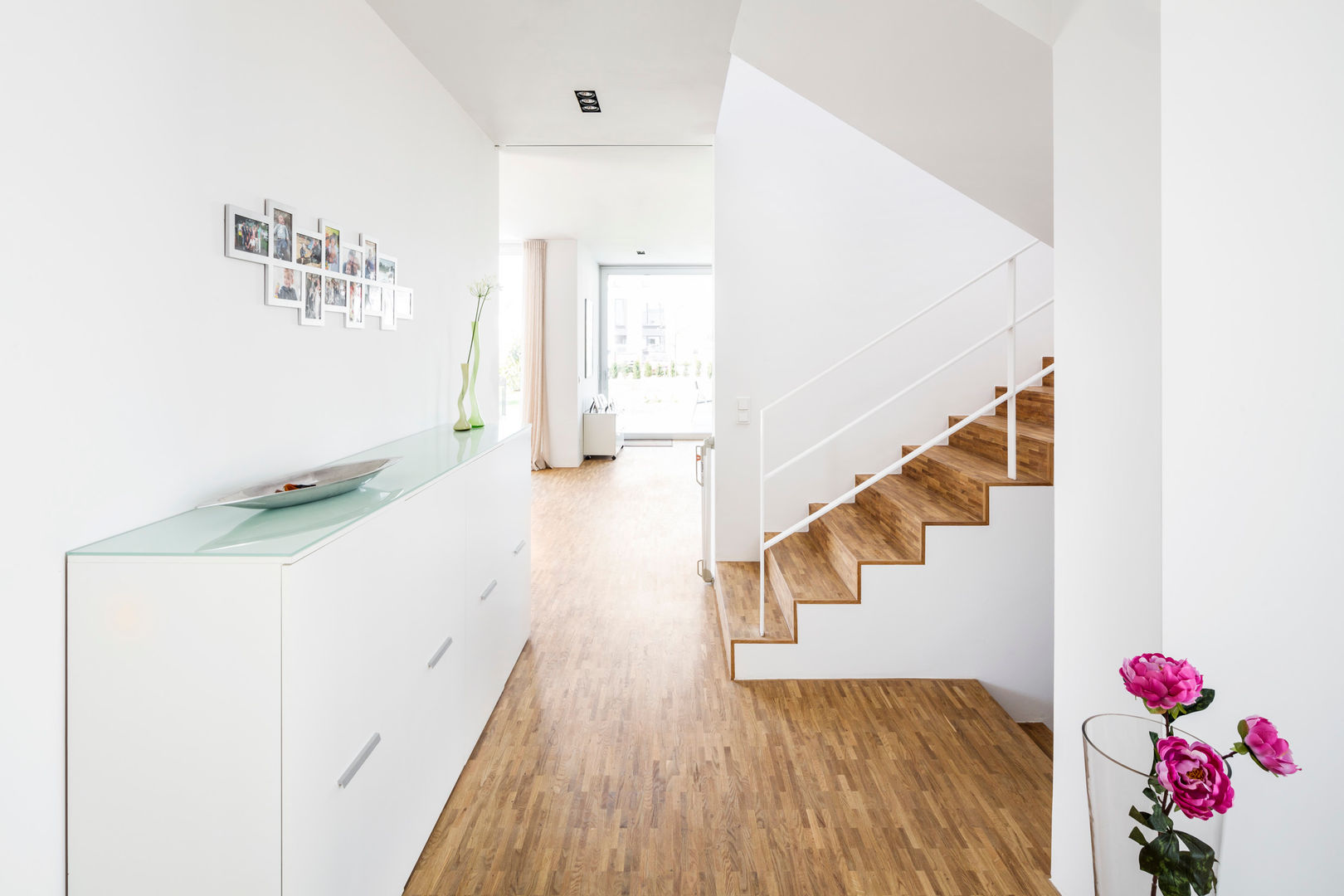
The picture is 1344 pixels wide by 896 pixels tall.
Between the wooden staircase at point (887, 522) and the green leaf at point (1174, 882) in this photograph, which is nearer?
the green leaf at point (1174, 882)

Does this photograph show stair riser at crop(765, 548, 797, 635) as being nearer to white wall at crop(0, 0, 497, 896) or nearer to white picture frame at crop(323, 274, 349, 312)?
white wall at crop(0, 0, 497, 896)

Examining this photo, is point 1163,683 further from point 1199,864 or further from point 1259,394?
point 1259,394

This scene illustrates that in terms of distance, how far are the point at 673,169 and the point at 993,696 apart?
12.5 feet

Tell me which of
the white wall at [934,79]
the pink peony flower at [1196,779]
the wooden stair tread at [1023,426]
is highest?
the white wall at [934,79]

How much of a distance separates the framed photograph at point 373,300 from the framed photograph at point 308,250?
0.33m

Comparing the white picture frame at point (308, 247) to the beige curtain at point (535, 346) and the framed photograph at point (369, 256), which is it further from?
the beige curtain at point (535, 346)

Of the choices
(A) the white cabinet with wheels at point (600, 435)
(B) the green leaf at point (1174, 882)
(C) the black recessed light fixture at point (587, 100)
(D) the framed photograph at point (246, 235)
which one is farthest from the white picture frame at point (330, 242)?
(A) the white cabinet with wheels at point (600, 435)

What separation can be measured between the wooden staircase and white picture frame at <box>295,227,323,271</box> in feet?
6.90

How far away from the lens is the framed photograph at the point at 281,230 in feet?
6.08

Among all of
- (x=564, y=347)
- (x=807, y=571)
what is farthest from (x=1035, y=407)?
(x=564, y=347)

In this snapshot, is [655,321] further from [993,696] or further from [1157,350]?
[1157,350]

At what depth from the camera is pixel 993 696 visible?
9.92 ft

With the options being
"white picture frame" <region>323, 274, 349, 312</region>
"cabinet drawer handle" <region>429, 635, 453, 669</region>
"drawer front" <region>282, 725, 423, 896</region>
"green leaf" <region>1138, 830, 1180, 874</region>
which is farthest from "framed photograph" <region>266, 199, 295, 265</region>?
"green leaf" <region>1138, 830, 1180, 874</region>

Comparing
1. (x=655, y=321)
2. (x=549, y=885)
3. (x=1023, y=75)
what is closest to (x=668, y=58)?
(x=1023, y=75)
